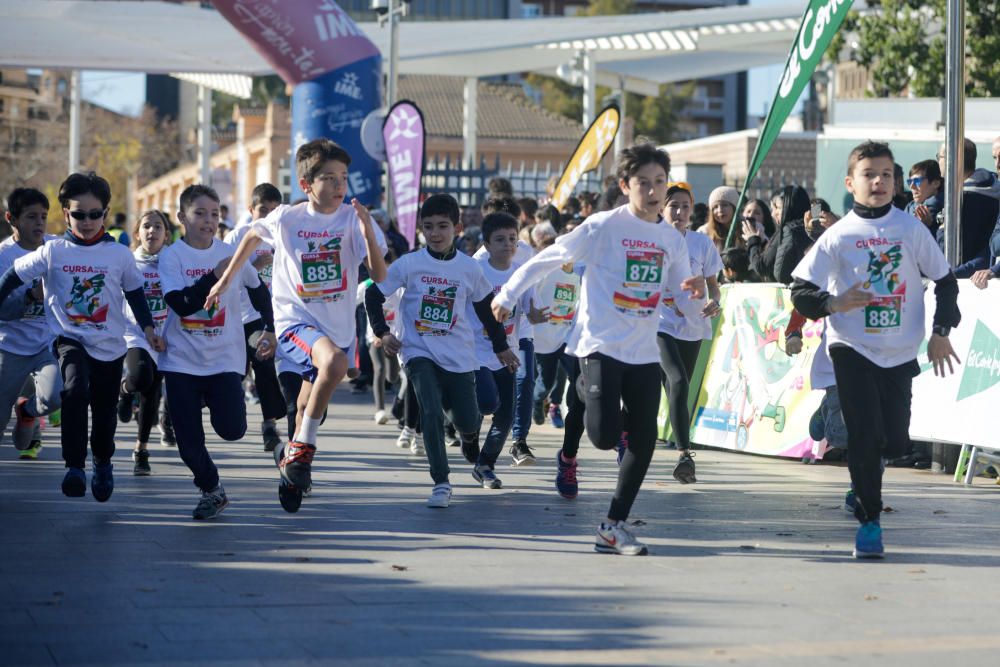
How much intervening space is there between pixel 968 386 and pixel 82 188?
Result: 237 inches

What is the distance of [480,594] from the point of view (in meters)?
6.52

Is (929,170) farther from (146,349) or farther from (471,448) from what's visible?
(146,349)

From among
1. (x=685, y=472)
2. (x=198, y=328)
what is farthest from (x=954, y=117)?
(x=198, y=328)

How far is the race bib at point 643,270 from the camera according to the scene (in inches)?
313

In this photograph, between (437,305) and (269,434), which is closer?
(437,305)

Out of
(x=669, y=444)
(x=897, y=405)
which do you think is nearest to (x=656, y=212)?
(x=897, y=405)

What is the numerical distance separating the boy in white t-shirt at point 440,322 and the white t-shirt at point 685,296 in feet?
5.27

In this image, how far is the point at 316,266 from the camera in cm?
876

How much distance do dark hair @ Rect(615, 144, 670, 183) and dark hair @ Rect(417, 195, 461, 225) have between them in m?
1.73

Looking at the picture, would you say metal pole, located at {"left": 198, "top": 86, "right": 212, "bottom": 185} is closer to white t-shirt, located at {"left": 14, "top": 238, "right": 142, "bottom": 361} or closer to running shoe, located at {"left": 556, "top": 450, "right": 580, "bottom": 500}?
white t-shirt, located at {"left": 14, "top": 238, "right": 142, "bottom": 361}

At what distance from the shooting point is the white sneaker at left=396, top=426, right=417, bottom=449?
12555mm

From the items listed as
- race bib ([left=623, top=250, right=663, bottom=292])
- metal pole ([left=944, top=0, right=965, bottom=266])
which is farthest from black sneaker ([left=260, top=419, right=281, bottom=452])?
metal pole ([left=944, top=0, right=965, bottom=266])

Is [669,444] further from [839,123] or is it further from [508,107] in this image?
[508,107]

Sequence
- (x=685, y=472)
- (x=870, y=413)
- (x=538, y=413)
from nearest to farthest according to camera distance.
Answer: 1. (x=870, y=413)
2. (x=685, y=472)
3. (x=538, y=413)
